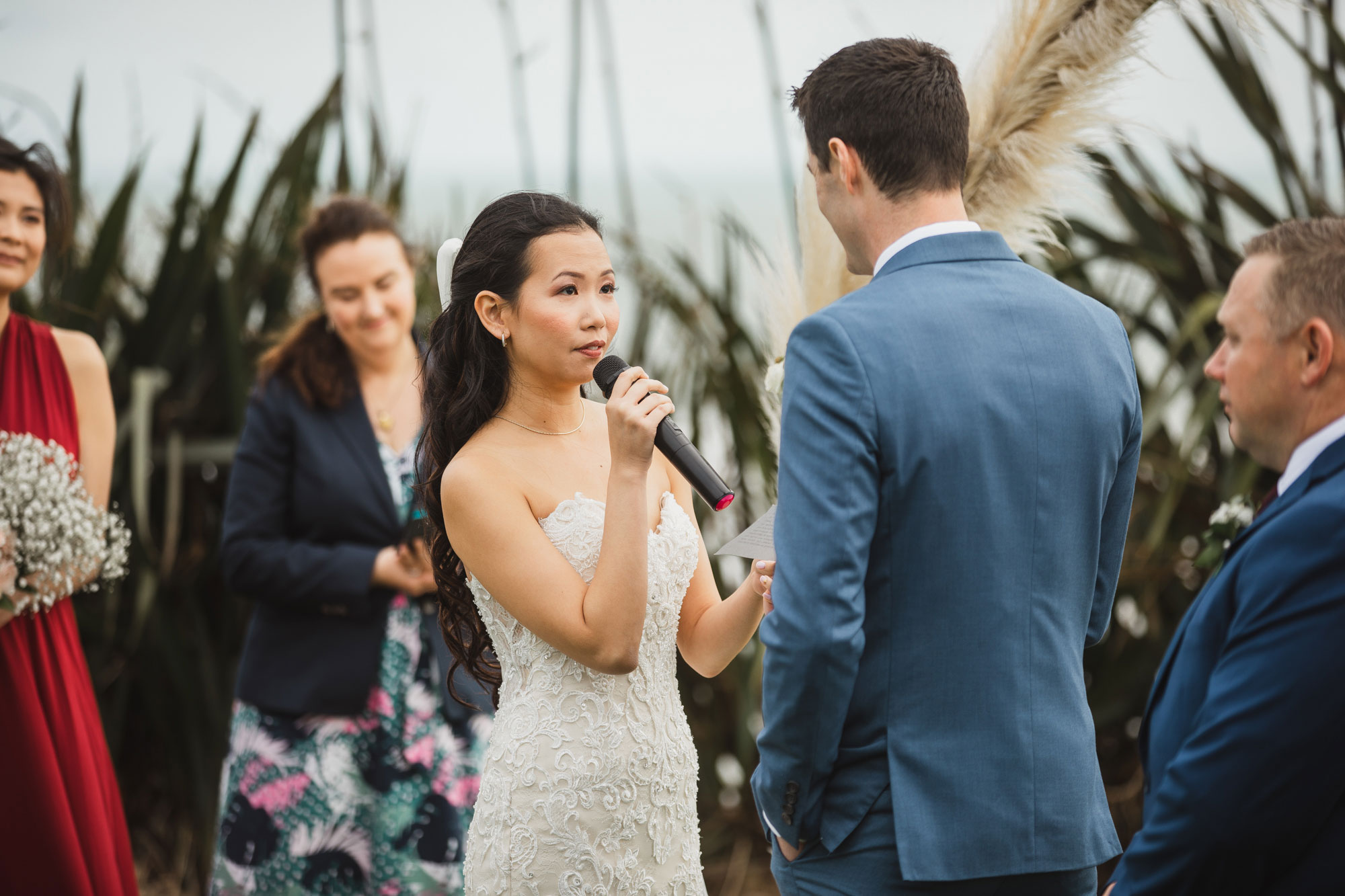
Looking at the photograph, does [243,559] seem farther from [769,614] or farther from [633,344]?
[769,614]

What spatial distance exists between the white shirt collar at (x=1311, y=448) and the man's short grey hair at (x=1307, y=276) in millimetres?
105

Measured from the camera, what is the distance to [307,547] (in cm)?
282

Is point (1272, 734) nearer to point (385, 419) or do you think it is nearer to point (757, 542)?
point (757, 542)

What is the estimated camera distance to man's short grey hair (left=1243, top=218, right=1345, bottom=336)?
1214mm

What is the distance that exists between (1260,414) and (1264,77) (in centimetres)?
234

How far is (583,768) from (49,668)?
1292 mm

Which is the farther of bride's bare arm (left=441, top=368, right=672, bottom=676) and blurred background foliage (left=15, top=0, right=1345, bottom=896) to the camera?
blurred background foliage (left=15, top=0, right=1345, bottom=896)

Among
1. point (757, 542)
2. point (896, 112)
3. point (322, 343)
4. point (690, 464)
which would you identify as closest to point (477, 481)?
point (690, 464)

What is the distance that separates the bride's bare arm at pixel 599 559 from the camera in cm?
173

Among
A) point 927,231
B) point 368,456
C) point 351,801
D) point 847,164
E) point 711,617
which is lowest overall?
point 351,801

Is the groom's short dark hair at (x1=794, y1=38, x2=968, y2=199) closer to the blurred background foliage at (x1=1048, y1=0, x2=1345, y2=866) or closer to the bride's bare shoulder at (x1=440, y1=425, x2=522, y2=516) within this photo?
the bride's bare shoulder at (x1=440, y1=425, x2=522, y2=516)

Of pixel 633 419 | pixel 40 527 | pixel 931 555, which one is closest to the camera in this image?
pixel 931 555

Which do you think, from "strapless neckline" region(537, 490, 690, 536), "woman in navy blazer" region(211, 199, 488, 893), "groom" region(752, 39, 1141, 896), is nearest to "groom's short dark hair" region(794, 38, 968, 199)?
"groom" region(752, 39, 1141, 896)

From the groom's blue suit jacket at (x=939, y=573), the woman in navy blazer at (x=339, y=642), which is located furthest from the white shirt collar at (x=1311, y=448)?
the woman in navy blazer at (x=339, y=642)
